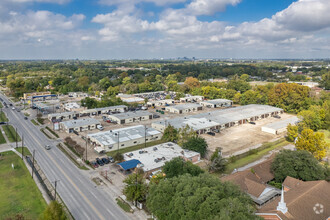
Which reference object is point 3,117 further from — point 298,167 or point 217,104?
point 298,167

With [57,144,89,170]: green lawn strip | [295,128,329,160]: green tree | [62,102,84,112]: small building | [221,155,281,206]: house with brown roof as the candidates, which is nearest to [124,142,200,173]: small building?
[57,144,89,170]: green lawn strip

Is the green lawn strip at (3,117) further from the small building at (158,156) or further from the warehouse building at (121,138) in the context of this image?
the small building at (158,156)

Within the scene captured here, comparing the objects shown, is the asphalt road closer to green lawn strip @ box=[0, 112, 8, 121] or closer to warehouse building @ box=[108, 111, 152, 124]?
warehouse building @ box=[108, 111, 152, 124]

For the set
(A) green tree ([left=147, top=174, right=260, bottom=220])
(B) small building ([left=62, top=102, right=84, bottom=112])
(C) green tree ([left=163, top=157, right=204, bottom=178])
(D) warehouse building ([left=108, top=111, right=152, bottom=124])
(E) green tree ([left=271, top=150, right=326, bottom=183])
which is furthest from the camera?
(B) small building ([left=62, top=102, right=84, bottom=112])

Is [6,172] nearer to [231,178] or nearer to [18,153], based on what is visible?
[18,153]

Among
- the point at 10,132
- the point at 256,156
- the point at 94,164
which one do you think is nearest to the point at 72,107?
the point at 10,132

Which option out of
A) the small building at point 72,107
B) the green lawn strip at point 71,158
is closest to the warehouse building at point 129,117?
the green lawn strip at point 71,158

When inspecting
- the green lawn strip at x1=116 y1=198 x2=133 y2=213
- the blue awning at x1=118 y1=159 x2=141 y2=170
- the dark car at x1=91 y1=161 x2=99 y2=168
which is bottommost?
the green lawn strip at x1=116 y1=198 x2=133 y2=213
